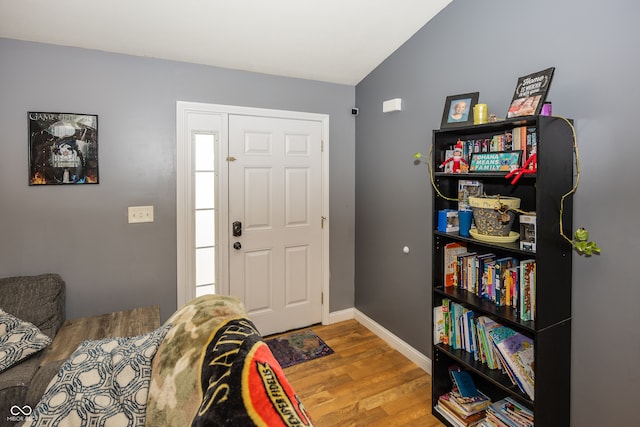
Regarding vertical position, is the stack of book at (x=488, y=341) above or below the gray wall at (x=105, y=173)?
below

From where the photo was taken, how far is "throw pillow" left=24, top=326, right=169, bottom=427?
127 cm

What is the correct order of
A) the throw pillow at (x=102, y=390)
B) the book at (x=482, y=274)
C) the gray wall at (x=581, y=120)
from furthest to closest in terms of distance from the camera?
the book at (x=482, y=274) < the gray wall at (x=581, y=120) < the throw pillow at (x=102, y=390)

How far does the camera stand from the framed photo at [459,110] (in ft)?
6.75

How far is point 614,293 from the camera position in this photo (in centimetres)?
157

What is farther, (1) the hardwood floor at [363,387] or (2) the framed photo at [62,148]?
(2) the framed photo at [62,148]

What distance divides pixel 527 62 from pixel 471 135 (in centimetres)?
47

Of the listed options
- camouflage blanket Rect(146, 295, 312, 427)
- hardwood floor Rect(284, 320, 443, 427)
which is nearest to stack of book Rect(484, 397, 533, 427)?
hardwood floor Rect(284, 320, 443, 427)

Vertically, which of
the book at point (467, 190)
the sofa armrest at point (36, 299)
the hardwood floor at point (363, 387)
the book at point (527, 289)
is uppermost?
the book at point (467, 190)

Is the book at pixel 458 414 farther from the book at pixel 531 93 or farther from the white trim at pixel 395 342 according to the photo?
the book at pixel 531 93

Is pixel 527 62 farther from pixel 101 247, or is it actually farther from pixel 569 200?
pixel 101 247

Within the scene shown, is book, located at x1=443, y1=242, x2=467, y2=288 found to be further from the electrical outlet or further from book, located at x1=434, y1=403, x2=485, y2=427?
the electrical outlet

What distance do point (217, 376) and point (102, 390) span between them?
63cm

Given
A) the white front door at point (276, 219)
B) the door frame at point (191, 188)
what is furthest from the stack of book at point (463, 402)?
the door frame at point (191, 188)

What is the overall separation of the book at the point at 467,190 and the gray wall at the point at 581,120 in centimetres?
42
